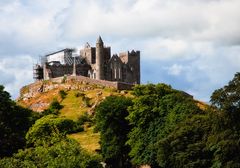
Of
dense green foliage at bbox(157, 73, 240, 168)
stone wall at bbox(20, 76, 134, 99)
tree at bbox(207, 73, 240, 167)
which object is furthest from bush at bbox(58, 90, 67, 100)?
tree at bbox(207, 73, 240, 167)

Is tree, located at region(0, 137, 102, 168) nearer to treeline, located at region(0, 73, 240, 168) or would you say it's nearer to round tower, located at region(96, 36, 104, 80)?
treeline, located at region(0, 73, 240, 168)

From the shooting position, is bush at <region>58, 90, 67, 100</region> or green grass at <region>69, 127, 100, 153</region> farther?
bush at <region>58, 90, 67, 100</region>

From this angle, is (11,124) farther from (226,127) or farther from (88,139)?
(226,127)

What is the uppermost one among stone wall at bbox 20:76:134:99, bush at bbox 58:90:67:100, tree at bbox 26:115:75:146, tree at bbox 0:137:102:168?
stone wall at bbox 20:76:134:99

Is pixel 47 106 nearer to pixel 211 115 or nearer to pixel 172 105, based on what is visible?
pixel 172 105

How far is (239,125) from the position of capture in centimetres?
7050

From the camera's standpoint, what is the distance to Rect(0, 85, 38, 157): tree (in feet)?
314

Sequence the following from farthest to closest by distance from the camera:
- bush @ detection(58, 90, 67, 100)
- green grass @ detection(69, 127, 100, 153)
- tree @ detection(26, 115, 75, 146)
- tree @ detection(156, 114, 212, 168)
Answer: bush @ detection(58, 90, 67, 100)
green grass @ detection(69, 127, 100, 153)
tree @ detection(26, 115, 75, 146)
tree @ detection(156, 114, 212, 168)

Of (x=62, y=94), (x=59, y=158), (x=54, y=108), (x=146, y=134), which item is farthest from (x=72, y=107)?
(x=59, y=158)

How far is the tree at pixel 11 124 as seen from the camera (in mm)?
95694

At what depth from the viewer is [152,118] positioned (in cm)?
8794

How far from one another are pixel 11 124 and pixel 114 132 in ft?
61.4

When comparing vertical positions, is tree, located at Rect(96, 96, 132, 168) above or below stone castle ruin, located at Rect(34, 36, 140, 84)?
below

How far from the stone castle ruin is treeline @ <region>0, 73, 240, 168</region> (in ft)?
160
